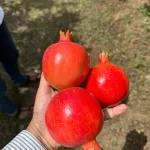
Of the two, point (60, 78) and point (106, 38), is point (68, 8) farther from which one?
point (60, 78)

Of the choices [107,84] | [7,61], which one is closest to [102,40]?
[7,61]

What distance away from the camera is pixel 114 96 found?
138 cm

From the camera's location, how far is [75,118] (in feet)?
3.92

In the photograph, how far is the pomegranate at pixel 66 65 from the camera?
4.36 feet

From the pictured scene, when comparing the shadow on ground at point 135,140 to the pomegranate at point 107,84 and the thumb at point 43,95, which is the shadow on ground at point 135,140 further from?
the pomegranate at point 107,84

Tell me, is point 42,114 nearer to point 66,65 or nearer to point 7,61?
point 66,65

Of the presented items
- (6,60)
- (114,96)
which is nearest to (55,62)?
(114,96)

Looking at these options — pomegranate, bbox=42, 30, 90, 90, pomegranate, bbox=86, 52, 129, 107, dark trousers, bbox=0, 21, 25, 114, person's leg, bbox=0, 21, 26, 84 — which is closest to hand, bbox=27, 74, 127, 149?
pomegranate, bbox=86, 52, 129, 107

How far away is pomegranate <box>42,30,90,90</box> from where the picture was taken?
1328mm

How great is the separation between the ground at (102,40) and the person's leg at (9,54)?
16 cm

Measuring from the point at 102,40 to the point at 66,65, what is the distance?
82.9 inches

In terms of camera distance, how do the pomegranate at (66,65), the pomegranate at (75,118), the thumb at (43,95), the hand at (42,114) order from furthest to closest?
the thumb at (43,95) < the hand at (42,114) < the pomegranate at (66,65) < the pomegranate at (75,118)

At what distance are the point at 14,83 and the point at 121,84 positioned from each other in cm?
190

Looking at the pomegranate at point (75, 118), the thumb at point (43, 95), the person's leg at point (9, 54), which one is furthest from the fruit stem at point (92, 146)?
the person's leg at point (9, 54)
